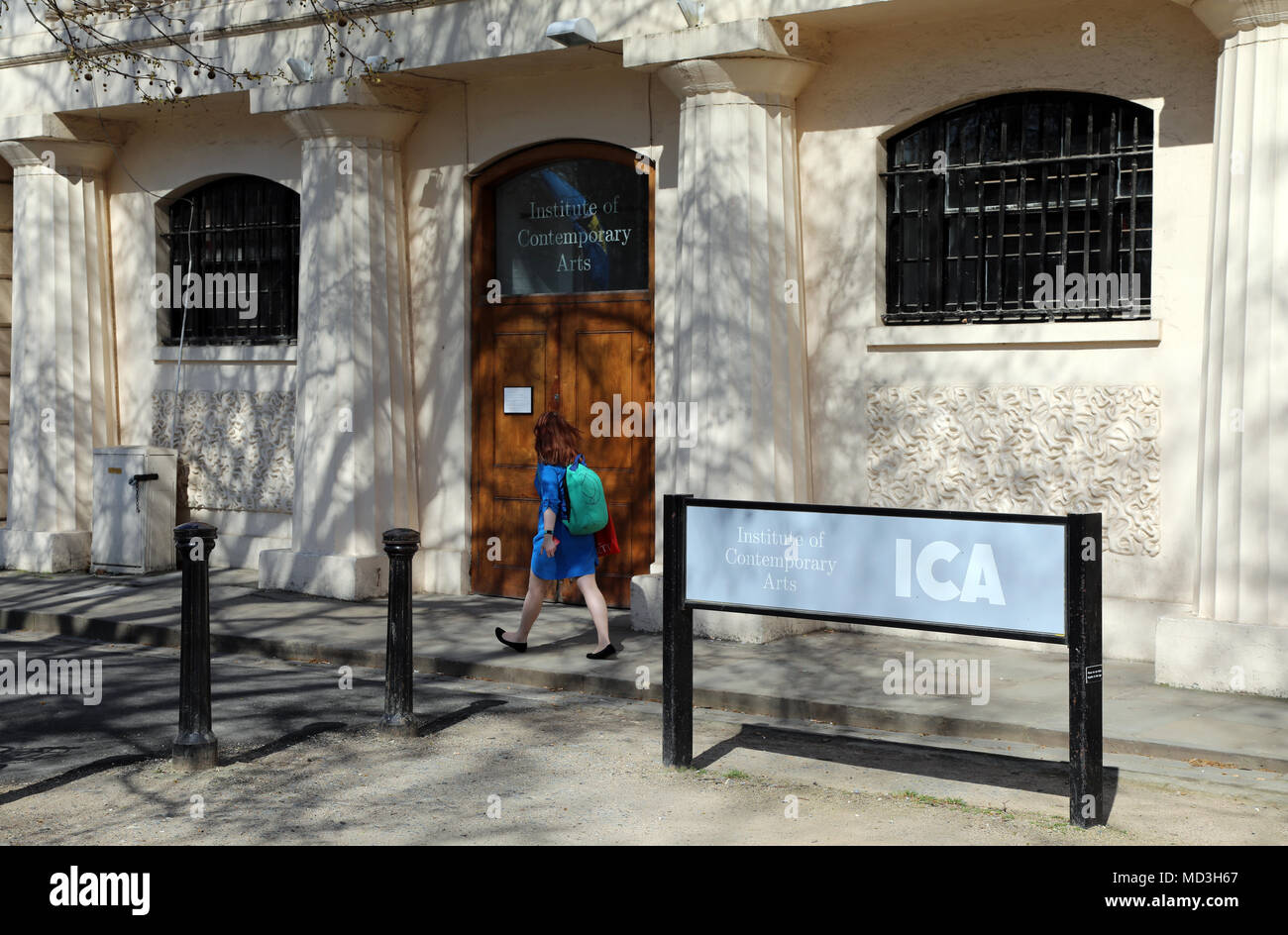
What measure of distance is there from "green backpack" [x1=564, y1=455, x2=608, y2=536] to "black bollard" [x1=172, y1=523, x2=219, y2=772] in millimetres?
2985

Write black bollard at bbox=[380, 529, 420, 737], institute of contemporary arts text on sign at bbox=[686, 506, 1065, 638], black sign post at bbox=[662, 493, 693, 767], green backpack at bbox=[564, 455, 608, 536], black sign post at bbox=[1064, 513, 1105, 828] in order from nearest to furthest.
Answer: black sign post at bbox=[1064, 513, 1105, 828]
institute of contemporary arts text on sign at bbox=[686, 506, 1065, 638]
black sign post at bbox=[662, 493, 693, 767]
black bollard at bbox=[380, 529, 420, 737]
green backpack at bbox=[564, 455, 608, 536]

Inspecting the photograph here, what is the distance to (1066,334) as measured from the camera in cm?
1023

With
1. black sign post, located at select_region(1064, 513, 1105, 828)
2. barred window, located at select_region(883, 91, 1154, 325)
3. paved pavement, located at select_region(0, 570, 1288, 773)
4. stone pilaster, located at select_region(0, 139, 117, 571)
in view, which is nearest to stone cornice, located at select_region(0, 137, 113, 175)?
stone pilaster, located at select_region(0, 139, 117, 571)

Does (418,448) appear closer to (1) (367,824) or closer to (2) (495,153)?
(2) (495,153)

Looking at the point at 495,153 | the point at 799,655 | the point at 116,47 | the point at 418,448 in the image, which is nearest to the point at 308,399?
the point at 418,448

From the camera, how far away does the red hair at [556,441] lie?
32.8 feet

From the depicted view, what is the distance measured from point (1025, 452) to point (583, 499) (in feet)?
9.75

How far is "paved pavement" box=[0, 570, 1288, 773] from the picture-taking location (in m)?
8.09

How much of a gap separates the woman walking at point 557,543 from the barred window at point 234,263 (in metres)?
5.17

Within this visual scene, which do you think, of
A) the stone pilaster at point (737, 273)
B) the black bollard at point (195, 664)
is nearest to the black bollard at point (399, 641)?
the black bollard at point (195, 664)

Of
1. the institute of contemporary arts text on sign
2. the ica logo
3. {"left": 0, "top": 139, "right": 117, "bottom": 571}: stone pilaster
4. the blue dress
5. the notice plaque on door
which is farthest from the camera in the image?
{"left": 0, "top": 139, "right": 117, "bottom": 571}: stone pilaster

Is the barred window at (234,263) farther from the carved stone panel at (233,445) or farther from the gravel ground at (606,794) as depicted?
the gravel ground at (606,794)

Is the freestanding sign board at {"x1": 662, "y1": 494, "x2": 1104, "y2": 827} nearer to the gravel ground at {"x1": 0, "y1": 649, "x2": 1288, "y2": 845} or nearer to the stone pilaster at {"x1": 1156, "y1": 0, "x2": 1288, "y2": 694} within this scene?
the gravel ground at {"x1": 0, "y1": 649, "x2": 1288, "y2": 845}

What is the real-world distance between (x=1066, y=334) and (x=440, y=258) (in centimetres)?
555
